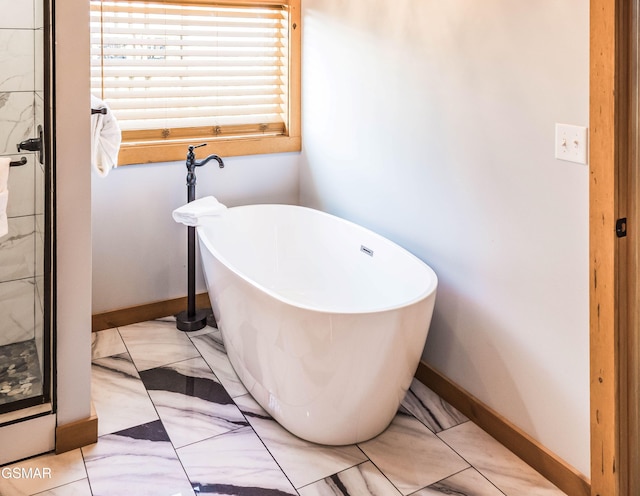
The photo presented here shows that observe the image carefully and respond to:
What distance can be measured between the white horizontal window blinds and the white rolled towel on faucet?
472mm

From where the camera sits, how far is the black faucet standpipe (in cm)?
328

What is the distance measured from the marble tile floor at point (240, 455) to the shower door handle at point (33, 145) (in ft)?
3.67

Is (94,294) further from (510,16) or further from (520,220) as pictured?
(510,16)

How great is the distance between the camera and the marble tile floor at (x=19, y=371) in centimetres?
224

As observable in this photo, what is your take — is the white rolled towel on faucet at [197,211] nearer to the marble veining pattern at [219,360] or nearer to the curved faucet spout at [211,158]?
the curved faucet spout at [211,158]

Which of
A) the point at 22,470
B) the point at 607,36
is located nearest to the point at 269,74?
the point at 607,36

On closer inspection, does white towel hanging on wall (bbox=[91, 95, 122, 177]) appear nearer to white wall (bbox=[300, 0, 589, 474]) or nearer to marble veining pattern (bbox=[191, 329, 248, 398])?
marble veining pattern (bbox=[191, 329, 248, 398])

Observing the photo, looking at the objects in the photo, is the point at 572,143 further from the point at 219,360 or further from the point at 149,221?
the point at 149,221

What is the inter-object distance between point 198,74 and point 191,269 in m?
1.12

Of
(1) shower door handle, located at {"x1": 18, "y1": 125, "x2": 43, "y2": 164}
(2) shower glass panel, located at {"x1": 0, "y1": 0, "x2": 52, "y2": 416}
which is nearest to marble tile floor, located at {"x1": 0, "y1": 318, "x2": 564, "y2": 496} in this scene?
(2) shower glass panel, located at {"x1": 0, "y1": 0, "x2": 52, "y2": 416}

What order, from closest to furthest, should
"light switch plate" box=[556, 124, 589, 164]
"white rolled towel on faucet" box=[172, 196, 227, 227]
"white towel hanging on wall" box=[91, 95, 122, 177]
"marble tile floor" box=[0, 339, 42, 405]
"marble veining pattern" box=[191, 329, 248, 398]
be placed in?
"light switch plate" box=[556, 124, 589, 164]
"marble tile floor" box=[0, 339, 42, 405]
"white towel hanging on wall" box=[91, 95, 122, 177]
"marble veining pattern" box=[191, 329, 248, 398]
"white rolled towel on faucet" box=[172, 196, 227, 227]

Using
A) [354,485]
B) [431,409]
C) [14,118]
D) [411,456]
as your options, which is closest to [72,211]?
[14,118]

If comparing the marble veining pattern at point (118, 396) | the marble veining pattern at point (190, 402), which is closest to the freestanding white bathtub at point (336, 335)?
the marble veining pattern at point (190, 402)

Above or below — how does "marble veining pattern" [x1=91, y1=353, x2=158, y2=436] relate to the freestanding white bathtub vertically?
below
